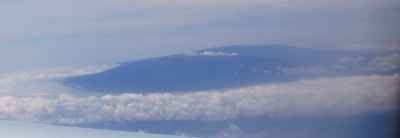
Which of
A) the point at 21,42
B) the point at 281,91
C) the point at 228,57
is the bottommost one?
the point at 281,91

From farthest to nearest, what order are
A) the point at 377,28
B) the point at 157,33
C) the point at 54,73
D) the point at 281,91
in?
the point at 54,73
the point at 157,33
the point at 281,91
the point at 377,28

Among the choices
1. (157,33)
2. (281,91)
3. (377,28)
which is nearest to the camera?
→ (377,28)

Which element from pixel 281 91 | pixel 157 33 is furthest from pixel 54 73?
pixel 281 91

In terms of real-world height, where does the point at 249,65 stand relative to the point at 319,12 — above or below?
below

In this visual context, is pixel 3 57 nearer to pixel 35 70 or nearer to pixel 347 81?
pixel 35 70

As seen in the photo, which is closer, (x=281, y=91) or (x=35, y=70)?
(x=281, y=91)

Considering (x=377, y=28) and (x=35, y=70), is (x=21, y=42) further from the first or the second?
(x=377, y=28)

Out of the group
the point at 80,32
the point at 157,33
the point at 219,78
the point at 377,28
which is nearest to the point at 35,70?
the point at 80,32
